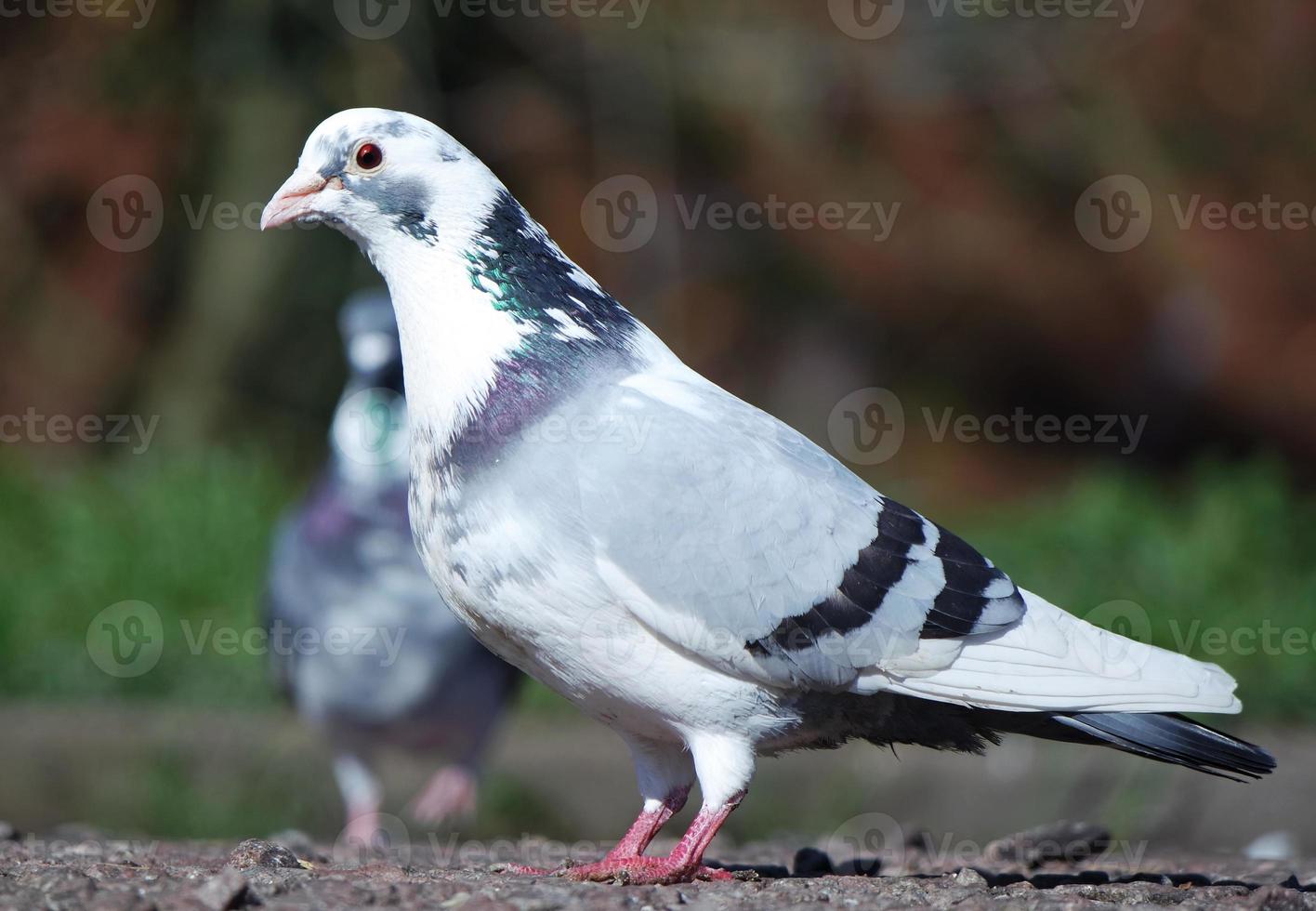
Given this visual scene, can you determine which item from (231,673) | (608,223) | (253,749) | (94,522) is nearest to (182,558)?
(94,522)

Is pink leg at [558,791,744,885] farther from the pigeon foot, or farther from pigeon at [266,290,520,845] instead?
pigeon at [266,290,520,845]

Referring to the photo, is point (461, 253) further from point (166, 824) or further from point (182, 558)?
point (182, 558)

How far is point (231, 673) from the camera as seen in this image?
6.40 metres

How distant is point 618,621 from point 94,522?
5.33 metres

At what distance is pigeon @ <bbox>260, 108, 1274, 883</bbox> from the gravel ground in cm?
24

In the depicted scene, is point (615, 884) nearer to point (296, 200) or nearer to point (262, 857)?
point (262, 857)

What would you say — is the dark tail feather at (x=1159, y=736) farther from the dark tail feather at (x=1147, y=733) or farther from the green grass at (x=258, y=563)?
the green grass at (x=258, y=563)

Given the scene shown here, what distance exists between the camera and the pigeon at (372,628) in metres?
5.34

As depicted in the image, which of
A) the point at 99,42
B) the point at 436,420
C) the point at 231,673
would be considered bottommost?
the point at 231,673

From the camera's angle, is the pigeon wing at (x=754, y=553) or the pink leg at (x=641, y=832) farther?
the pink leg at (x=641, y=832)

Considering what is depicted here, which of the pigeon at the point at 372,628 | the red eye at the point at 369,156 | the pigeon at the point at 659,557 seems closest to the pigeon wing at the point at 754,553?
the pigeon at the point at 659,557

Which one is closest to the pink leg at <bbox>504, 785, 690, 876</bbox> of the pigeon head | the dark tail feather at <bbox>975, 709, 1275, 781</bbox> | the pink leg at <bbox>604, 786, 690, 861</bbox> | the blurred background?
the pink leg at <bbox>604, 786, 690, 861</bbox>

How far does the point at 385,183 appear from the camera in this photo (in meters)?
3.04

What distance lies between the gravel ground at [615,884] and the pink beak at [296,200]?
4.19 feet
